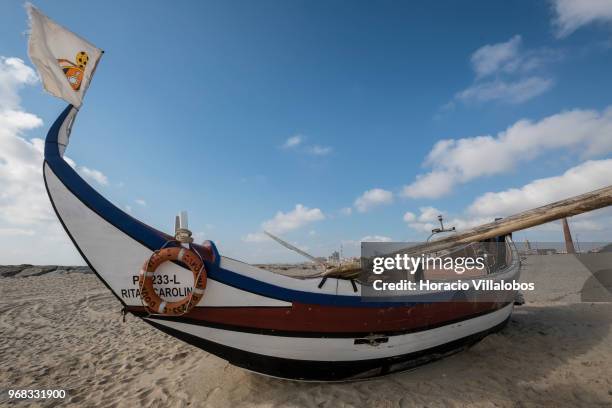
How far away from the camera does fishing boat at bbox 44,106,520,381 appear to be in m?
3.54

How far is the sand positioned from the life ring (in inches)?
61.6

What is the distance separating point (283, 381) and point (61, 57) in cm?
555

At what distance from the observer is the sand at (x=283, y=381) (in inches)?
161

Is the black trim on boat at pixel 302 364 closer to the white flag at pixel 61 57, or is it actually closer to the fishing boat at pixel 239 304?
the fishing boat at pixel 239 304

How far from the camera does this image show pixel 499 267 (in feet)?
26.4

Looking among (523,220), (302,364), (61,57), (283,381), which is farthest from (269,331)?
(61,57)

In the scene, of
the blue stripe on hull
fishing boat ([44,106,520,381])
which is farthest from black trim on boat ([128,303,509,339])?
the blue stripe on hull

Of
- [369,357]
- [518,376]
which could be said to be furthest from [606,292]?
[369,357]

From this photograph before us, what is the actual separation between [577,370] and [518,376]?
125 centimetres

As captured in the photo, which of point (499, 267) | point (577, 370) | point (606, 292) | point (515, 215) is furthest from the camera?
point (606, 292)

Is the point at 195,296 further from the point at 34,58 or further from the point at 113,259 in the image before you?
the point at 34,58

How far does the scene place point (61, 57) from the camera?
380 cm

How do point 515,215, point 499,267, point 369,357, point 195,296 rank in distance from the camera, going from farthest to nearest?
point 499,267
point 515,215
point 369,357
point 195,296

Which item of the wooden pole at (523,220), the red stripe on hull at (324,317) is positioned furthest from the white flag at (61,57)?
the wooden pole at (523,220)
